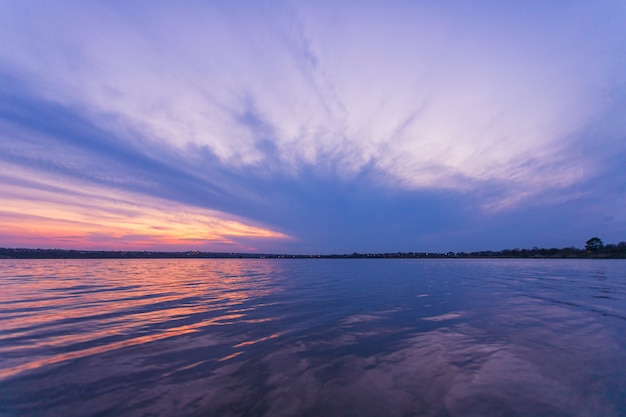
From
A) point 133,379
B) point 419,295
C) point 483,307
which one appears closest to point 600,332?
point 483,307

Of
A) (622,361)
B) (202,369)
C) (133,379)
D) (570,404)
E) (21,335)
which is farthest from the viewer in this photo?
(21,335)

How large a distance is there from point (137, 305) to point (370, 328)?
16748mm

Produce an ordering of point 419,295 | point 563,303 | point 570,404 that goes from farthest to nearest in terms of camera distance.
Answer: point 419,295 < point 563,303 < point 570,404

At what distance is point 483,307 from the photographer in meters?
20.8

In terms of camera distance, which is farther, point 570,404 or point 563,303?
point 563,303

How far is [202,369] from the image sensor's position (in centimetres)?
931

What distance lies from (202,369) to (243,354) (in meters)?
1.75

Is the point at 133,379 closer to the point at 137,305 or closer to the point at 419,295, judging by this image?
the point at 137,305

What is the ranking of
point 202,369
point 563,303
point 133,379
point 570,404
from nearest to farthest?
point 570,404, point 133,379, point 202,369, point 563,303

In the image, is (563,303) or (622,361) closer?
(622,361)

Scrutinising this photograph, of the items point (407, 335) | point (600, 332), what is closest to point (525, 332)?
point (600, 332)

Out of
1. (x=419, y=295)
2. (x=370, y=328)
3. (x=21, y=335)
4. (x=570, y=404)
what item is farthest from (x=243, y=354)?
(x=419, y=295)

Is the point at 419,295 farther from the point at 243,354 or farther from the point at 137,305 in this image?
the point at 137,305

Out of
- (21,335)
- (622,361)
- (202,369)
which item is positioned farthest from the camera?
(21,335)
